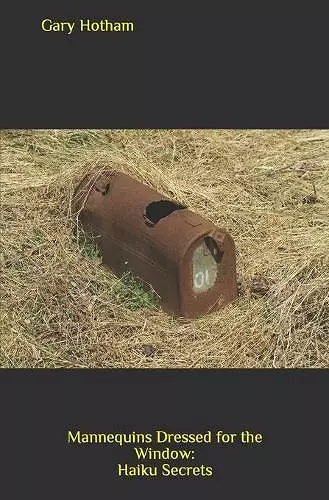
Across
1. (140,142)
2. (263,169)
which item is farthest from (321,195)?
(140,142)

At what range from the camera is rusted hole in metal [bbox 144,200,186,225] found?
187 inches

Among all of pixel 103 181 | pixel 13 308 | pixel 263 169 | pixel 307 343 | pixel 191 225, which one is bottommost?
pixel 307 343

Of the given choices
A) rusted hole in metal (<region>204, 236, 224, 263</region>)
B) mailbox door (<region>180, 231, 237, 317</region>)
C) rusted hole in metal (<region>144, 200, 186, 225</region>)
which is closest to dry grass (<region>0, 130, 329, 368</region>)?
mailbox door (<region>180, 231, 237, 317</region>)

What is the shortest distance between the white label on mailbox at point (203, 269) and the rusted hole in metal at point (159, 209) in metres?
0.41

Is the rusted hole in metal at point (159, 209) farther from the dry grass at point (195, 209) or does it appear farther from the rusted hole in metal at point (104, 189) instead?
the dry grass at point (195, 209)

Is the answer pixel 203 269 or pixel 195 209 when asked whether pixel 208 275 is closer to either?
pixel 203 269

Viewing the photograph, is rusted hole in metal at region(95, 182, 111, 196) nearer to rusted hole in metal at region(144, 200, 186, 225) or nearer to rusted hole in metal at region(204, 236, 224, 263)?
rusted hole in metal at region(144, 200, 186, 225)

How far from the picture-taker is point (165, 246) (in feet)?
14.5

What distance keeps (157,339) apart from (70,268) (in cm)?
94

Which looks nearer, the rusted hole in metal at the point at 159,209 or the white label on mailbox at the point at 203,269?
the white label on mailbox at the point at 203,269

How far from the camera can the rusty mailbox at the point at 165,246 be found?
440 centimetres

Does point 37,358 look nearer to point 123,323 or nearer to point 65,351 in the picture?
point 65,351

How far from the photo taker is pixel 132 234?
4688 mm

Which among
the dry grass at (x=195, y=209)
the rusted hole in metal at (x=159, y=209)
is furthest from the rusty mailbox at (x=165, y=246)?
the dry grass at (x=195, y=209)
